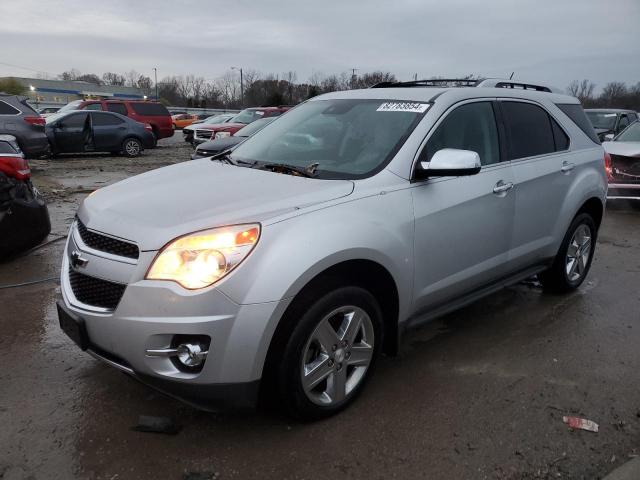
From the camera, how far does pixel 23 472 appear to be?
2398mm

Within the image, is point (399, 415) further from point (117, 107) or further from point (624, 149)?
point (117, 107)

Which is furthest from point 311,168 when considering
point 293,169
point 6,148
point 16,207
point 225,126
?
point 225,126

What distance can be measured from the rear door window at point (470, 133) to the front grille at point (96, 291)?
1.87 metres

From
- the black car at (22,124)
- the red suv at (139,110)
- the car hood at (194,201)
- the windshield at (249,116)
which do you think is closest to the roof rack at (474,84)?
the car hood at (194,201)

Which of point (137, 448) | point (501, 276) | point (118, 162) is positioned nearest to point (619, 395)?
point (501, 276)

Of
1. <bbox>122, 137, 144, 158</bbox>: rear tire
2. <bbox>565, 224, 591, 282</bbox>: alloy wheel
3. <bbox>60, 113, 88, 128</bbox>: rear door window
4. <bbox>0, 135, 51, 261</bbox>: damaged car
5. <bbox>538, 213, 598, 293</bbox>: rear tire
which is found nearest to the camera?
<bbox>538, 213, 598, 293</bbox>: rear tire

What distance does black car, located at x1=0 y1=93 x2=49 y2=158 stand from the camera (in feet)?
41.0

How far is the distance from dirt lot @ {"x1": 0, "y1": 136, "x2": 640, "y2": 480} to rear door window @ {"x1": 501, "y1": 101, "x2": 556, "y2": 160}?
137 centimetres

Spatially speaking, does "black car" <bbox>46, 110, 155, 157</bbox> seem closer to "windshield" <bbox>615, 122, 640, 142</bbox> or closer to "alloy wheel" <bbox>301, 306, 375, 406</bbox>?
"windshield" <bbox>615, 122, 640, 142</bbox>

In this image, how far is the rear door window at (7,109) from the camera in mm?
12586

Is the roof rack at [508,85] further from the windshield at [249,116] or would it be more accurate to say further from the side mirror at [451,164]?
the windshield at [249,116]

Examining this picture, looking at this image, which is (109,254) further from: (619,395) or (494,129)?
(619,395)

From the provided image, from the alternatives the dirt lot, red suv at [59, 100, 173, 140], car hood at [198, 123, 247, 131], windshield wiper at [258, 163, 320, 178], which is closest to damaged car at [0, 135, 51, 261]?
the dirt lot

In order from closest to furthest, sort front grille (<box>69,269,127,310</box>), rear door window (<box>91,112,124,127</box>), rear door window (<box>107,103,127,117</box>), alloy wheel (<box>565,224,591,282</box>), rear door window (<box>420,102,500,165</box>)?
front grille (<box>69,269,127,310</box>), rear door window (<box>420,102,500,165</box>), alloy wheel (<box>565,224,591,282</box>), rear door window (<box>91,112,124,127</box>), rear door window (<box>107,103,127,117</box>)
